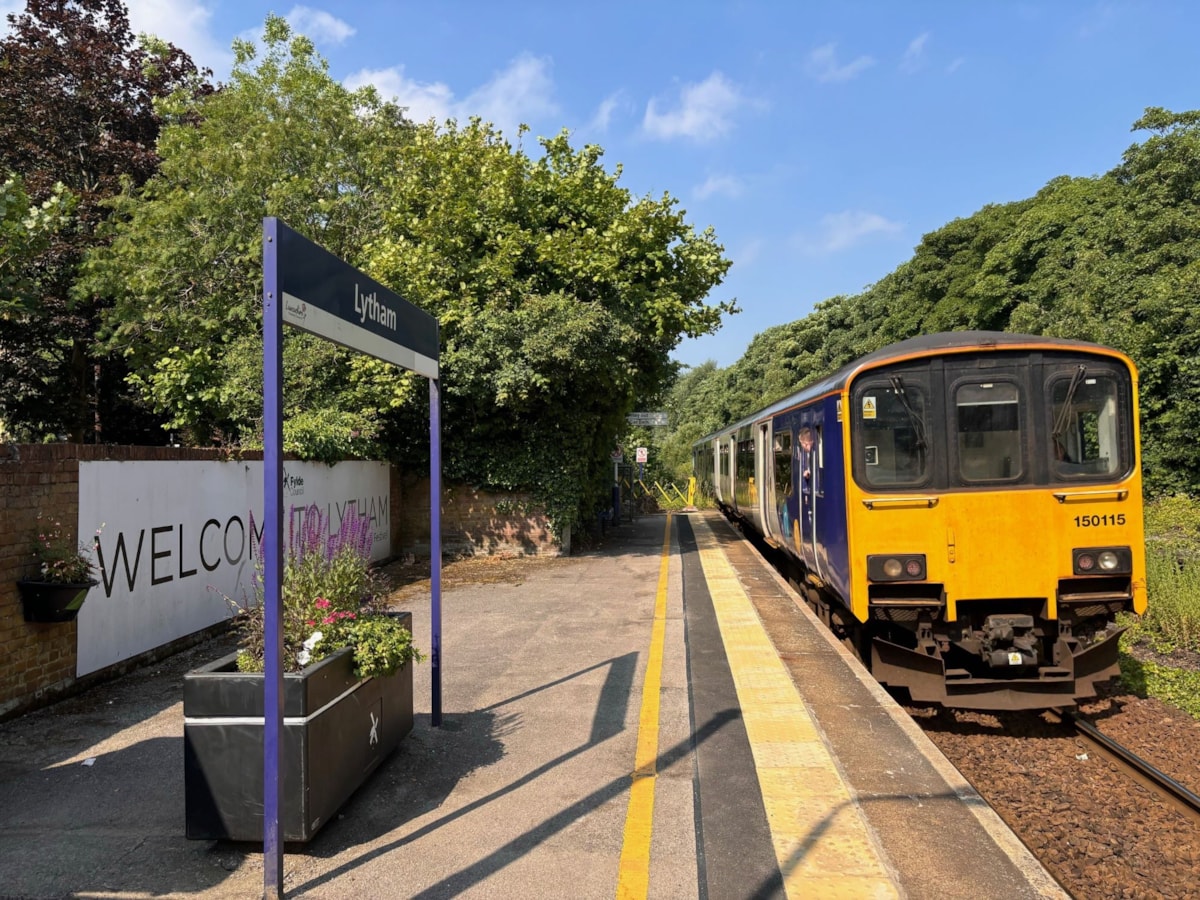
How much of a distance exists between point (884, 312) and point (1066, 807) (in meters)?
50.0

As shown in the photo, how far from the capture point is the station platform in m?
3.47

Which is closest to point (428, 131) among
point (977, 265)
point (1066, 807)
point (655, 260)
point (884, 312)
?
point (655, 260)

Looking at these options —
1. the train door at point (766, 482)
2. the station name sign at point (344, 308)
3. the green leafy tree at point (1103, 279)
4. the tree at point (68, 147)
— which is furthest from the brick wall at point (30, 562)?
the green leafy tree at point (1103, 279)

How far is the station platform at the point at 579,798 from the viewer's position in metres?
3.47

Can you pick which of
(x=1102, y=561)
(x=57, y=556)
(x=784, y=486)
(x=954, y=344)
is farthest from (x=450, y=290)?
(x=1102, y=561)

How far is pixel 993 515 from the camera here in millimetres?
6188

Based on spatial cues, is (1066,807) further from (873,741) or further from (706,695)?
(706,695)

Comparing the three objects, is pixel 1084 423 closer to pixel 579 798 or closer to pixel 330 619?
pixel 579 798

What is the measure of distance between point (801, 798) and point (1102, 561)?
3447 mm

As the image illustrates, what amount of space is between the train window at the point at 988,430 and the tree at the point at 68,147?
16293 millimetres

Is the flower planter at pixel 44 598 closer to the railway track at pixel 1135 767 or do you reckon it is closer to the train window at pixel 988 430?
the train window at pixel 988 430

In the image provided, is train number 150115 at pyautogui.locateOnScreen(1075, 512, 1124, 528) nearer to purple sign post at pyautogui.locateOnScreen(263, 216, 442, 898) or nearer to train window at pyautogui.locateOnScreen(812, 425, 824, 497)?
train window at pyautogui.locateOnScreen(812, 425, 824, 497)

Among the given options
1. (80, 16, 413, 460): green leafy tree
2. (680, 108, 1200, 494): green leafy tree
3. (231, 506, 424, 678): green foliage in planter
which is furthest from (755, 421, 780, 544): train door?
(680, 108, 1200, 494): green leafy tree

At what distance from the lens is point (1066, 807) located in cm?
520
